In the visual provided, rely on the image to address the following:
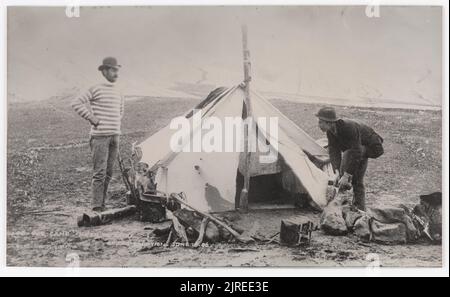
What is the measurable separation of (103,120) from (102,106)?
15 centimetres

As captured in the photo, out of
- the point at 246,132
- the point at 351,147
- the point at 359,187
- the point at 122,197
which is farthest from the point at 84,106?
the point at 359,187

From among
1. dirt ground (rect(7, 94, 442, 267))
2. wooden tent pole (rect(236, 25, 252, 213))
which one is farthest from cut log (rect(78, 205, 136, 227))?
wooden tent pole (rect(236, 25, 252, 213))

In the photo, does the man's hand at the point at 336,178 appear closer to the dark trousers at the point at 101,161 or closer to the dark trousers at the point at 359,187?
the dark trousers at the point at 359,187

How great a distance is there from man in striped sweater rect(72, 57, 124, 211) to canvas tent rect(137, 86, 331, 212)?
34 cm

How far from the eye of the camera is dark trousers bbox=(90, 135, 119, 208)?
521cm

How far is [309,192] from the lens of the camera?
5.19 metres

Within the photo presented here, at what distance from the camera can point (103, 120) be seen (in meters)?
5.16

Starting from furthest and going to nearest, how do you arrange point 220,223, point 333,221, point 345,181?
1. point 345,181
2. point 333,221
3. point 220,223

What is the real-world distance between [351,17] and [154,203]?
292 cm

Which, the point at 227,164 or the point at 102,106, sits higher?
the point at 102,106

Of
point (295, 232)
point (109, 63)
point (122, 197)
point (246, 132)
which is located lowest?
point (295, 232)

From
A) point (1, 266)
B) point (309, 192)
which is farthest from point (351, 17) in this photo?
point (1, 266)

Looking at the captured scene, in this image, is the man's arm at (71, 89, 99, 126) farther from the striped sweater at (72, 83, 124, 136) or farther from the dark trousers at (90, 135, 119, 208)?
the dark trousers at (90, 135, 119, 208)

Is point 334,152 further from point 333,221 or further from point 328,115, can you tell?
point 333,221
